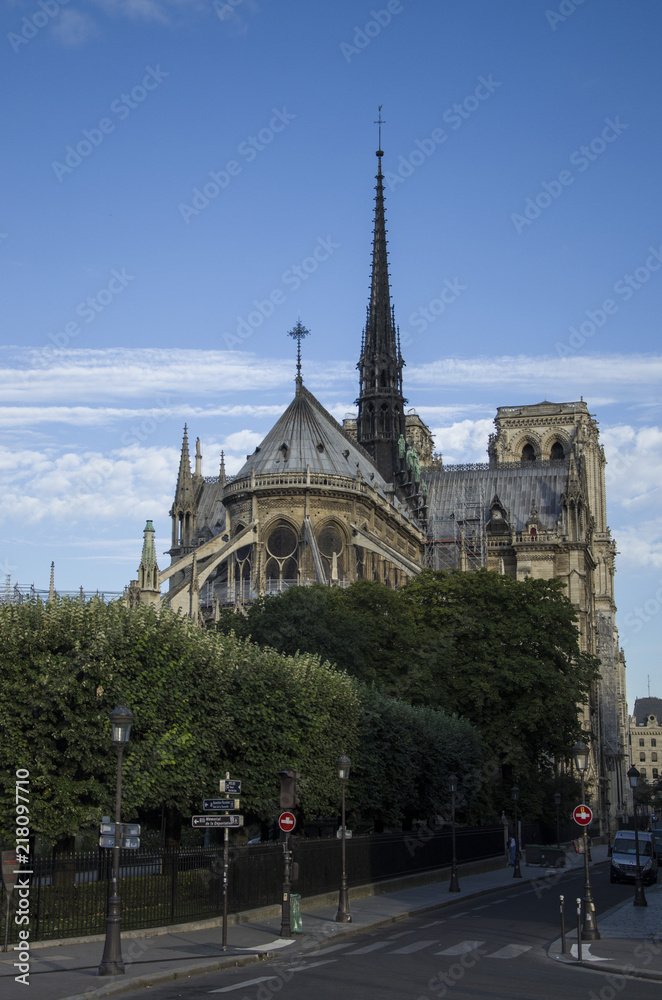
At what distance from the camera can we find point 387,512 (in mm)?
87625

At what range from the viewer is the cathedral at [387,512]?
7881cm

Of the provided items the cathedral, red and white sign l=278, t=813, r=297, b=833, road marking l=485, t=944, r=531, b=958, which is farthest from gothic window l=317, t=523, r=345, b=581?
road marking l=485, t=944, r=531, b=958

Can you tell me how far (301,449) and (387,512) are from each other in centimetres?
930

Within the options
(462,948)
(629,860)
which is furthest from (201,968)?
(629,860)

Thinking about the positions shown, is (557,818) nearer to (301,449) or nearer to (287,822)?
(301,449)

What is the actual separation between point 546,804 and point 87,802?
41.2 metres

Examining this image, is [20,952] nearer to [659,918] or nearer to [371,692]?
[659,918]

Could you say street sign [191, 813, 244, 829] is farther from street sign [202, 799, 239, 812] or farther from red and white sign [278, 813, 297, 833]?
red and white sign [278, 813, 297, 833]

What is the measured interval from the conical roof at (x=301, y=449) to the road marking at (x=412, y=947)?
5661 centimetres

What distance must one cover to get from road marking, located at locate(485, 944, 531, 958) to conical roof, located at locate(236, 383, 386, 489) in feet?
188

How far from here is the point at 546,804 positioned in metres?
63.4

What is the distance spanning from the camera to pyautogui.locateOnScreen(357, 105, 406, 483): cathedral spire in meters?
107

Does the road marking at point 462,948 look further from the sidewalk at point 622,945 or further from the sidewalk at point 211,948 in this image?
the sidewalk at point 211,948

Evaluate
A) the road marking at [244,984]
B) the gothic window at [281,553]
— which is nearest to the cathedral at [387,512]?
the gothic window at [281,553]
